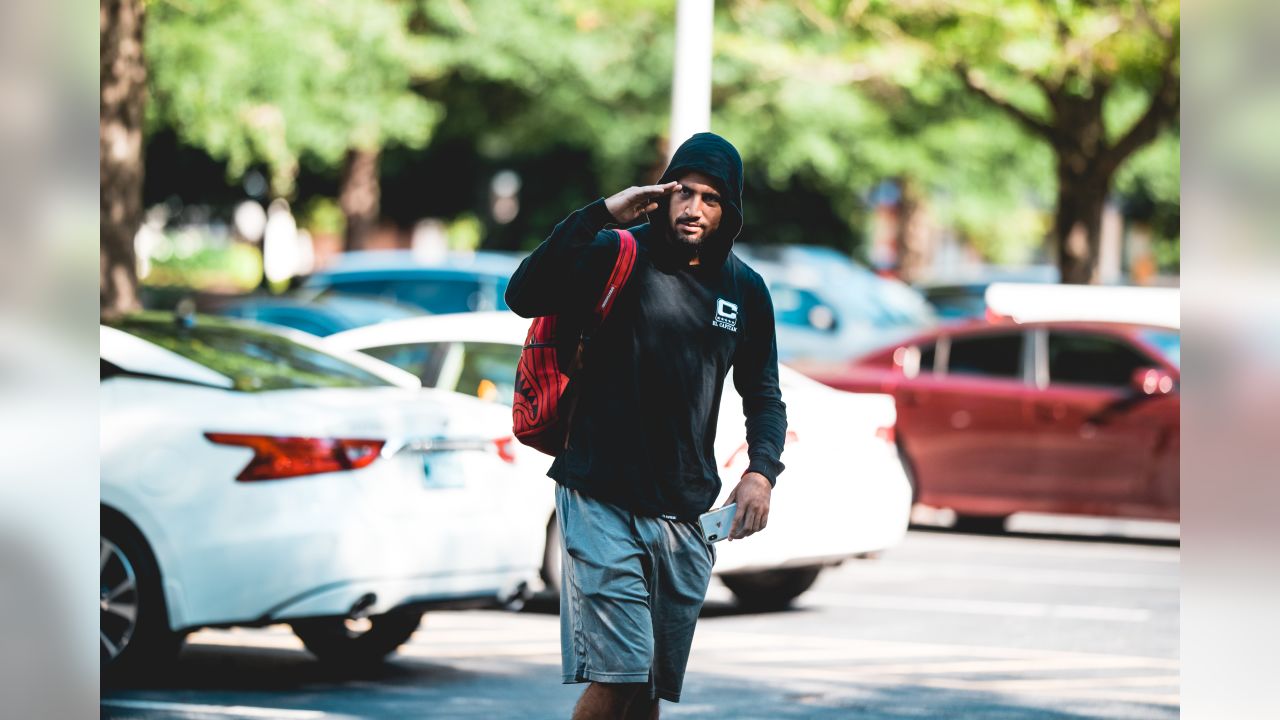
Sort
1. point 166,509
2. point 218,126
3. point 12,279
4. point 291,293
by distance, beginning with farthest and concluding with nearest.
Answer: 1. point 218,126
2. point 291,293
3. point 166,509
4. point 12,279

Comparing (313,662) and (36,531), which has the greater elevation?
(36,531)

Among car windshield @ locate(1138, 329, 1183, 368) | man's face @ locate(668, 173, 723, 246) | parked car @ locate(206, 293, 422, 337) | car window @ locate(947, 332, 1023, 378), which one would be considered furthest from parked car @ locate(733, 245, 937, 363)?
man's face @ locate(668, 173, 723, 246)

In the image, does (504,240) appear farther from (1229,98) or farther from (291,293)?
(1229,98)

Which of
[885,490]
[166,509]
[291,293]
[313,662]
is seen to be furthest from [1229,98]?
[291,293]

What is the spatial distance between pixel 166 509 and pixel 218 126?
61.2 feet

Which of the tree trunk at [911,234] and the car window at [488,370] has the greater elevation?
the tree trunk at [911,234]

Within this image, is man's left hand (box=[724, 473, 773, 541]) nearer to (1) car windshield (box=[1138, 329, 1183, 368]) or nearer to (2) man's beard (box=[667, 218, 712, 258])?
(2) man's beard (box=[667, 218, 712, 258])

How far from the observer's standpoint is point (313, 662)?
7.86m

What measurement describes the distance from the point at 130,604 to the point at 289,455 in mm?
767

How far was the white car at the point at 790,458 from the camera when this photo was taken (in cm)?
866

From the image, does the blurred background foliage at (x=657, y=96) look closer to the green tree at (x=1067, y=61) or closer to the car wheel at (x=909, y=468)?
the green tree at (x=1067, y=61)

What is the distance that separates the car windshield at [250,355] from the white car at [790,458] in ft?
2.55

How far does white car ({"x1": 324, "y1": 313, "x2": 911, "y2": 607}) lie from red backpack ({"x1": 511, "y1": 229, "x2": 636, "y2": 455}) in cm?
385

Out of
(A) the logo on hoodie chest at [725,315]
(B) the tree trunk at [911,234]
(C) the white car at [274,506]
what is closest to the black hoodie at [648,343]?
(A) the logo on hoodie chest at [725,315]
